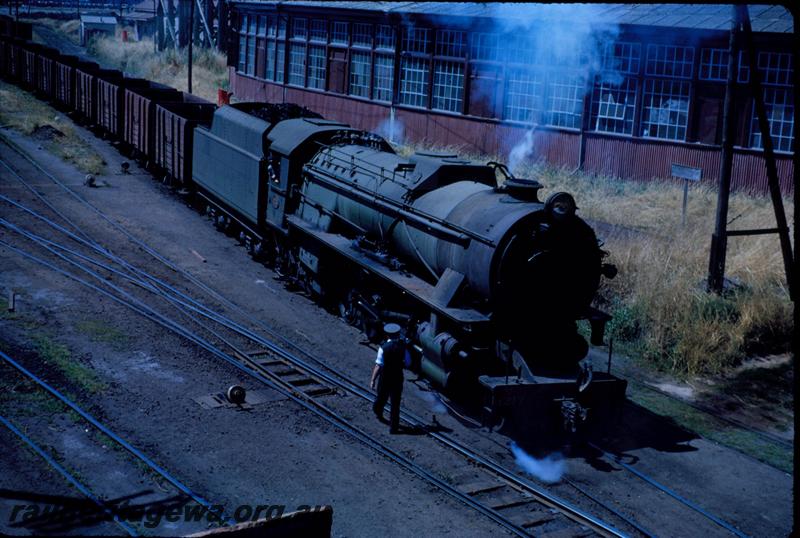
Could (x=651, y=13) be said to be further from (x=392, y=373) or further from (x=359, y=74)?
(x=392, y=373)

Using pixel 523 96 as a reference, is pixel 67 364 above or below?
below

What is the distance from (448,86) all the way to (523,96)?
11.1 ft

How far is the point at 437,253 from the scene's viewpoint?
11.6 meters

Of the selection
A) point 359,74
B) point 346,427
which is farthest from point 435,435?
point 359,74

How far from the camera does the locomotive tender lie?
10266 millimetres

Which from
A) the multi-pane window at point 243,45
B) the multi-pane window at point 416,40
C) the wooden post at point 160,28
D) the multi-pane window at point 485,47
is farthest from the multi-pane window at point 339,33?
the wooden post at point 160,28

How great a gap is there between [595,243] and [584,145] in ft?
52.3

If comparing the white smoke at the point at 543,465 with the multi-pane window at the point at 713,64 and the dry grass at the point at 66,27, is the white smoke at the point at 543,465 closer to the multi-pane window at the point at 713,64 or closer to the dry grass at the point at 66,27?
the multi-pane window at the point at 713,64

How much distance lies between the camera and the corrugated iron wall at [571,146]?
2350 cm

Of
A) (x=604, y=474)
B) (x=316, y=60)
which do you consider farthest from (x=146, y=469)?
(x=316, y=60)

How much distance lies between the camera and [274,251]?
17.7m

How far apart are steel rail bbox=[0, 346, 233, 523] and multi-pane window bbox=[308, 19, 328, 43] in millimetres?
24735

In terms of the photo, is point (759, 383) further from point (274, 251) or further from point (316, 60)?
point (316, 60)

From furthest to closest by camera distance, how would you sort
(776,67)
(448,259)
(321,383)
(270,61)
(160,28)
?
(160,28)
(270,61)
(776,67)
(321,383)
(448,259)
